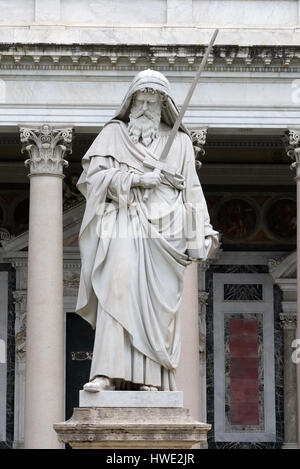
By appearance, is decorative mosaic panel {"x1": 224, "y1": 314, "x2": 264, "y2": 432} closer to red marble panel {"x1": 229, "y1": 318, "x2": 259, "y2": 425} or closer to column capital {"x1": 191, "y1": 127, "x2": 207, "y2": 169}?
red marble panel {"x1": 229, "y1": 318, "x2": 259, "y2": 425}

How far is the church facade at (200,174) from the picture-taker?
3020 cm


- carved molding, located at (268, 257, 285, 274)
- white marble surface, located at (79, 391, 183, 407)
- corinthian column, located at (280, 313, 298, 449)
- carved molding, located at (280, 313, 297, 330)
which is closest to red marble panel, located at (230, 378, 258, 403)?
corinthian column, located at (280, 313, 298, 449)

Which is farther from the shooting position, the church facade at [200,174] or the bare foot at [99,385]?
the church facade at [200,174]

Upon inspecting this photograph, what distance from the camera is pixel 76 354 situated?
35.8 m

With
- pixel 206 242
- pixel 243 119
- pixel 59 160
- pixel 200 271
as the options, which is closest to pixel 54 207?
pixel 59 160

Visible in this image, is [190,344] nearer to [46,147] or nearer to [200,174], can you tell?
[46,147]

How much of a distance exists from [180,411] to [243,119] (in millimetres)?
19880

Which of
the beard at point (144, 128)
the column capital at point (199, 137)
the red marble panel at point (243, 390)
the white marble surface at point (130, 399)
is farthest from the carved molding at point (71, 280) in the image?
the white marble surface at point (130, 399)

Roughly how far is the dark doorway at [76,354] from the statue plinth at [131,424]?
23901mm

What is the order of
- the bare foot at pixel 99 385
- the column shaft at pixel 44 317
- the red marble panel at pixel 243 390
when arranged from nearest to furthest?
1. the bare foot at pixel 99 385
2. the column shaft at pixel 44 317
3. the red marble panel at pixel 243 390

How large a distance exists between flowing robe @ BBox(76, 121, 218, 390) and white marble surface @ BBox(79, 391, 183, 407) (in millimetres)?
164

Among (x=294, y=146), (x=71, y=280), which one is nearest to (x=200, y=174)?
(x=71, y=280)

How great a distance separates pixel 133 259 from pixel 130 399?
3.70ft

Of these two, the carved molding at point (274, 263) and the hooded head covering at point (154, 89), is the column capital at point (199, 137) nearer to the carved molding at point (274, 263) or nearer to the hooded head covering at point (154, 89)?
the carved molding at point (274, 263)
